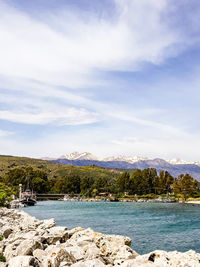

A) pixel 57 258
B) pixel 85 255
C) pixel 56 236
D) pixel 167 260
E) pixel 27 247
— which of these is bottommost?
pixel 56 236

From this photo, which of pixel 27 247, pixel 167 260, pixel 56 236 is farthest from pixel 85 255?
pixel 56 236

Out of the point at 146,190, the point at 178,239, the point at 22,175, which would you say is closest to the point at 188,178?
the point at 146,190

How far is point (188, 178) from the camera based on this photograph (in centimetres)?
15350

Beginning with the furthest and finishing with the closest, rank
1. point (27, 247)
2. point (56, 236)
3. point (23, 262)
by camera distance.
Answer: point (56, 236)
point (27, 247)
point (23, 262)

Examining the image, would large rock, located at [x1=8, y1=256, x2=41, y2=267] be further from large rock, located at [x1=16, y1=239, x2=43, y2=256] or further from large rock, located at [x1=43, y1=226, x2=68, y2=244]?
large rock, located at [x1=43, y1=226, x2=68, y2=244]

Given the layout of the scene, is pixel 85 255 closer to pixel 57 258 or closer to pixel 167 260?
pixel 57 258

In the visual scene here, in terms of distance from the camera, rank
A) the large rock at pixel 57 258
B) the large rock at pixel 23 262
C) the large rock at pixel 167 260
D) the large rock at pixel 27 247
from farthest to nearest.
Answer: the large rock at pixel 27 247
the large rock at pixel 57 258
the large rock at pixel 23 262
the large rock at pixel 167 260

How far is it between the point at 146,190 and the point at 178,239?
142054 millimetres

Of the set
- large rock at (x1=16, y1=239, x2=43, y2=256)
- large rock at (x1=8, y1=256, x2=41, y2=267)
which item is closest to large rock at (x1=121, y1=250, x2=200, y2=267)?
large rock at (x1=8, y1=256, x2=41, y2=267)

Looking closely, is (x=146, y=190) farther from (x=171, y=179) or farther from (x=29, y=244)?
(x=29, y=244)

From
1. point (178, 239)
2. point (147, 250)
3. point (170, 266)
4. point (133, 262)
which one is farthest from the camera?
point (178, 239)

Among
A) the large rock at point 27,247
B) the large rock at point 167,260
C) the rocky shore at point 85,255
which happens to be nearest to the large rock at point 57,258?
the rocky shore at point 85,255

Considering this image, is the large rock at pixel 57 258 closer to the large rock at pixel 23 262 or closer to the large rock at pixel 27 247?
the large rock at pixel 23 262

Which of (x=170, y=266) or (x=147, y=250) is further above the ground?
(x=170, y=266)
